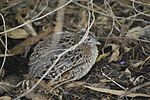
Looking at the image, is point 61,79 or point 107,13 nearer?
point 61,79

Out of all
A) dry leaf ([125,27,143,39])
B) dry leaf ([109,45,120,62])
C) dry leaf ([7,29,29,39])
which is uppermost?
dry leaf ([7,29,29,39])

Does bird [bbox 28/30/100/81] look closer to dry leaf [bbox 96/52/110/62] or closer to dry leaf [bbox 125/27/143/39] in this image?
dry leaf [bbox 96/52/110/62]

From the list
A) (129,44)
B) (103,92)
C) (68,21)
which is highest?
(68,21)

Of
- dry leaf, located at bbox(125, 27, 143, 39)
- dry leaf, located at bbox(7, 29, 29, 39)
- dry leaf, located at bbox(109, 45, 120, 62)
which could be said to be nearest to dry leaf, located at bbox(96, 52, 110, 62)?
dry leaf, located at bbox(109, 45, 120, 62)

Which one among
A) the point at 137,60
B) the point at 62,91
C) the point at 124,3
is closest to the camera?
the point at 62,91

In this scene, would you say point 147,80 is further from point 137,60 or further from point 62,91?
point 62,91

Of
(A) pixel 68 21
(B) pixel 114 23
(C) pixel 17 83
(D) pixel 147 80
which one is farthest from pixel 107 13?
(C) pixel 17 83

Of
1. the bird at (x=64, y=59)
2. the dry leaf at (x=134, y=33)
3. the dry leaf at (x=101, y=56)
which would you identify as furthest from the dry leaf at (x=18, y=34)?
the dry leaf at (x=134, y=33)

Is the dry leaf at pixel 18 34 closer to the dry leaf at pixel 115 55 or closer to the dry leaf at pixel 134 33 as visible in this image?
the dry leaf at pixel 115 55

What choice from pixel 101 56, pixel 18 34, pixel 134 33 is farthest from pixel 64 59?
pixel 134 33
